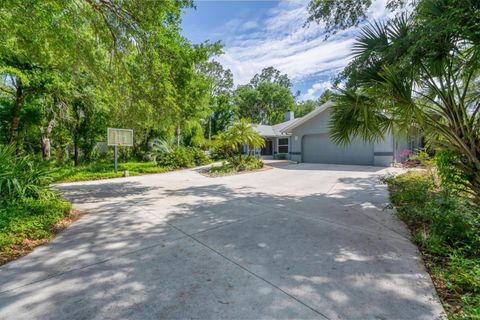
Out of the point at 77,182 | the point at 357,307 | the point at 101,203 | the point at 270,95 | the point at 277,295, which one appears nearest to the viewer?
the point at 357,307

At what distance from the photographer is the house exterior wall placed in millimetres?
13906

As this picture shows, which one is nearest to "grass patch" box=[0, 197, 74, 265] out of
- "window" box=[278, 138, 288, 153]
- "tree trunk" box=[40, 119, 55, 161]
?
"tree trunk" box=[40, 119, 55, 161]

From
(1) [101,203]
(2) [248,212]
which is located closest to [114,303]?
(2) [248,212]

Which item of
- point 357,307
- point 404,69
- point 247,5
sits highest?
point 247,5

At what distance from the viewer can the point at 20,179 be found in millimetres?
5156

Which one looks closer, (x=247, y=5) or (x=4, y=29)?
(x=4, y=29)

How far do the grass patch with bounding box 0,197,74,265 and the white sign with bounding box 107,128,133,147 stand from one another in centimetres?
674

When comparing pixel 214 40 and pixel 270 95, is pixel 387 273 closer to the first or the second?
pixel 214 40

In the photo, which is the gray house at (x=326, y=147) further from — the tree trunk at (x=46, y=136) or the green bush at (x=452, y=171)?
the tree trunk at (x=46, y=136)

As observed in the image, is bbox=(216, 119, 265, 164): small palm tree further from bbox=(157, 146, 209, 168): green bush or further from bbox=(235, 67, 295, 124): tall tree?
bbox=(235, 67, 295, 124): tall tree

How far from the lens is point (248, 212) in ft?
17.0

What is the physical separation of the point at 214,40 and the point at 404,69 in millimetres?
5271

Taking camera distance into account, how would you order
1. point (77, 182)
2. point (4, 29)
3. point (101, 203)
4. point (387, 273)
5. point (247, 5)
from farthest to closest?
point (77, 182) < point (247, 5) < point (101, 203) < point (4, 29) < point (387, 273)

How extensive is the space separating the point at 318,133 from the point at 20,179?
15.7m
